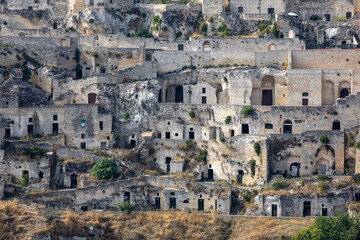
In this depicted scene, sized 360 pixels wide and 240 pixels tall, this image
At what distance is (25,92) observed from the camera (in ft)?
266

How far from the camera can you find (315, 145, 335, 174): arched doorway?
75.9 metres

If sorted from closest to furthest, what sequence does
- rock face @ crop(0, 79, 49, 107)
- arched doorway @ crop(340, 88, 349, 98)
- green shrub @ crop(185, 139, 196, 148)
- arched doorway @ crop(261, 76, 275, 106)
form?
green shrub @ crop(185, 139, 196, 148) < arched doorway @ crop(340, 88, 349, 98) < rock face @ crop(0, 79, 49, 107) < arched doorway @ crop(261, 76, 275, 106)

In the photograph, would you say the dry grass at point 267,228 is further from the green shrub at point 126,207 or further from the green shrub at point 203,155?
the green shrub at point 126,207

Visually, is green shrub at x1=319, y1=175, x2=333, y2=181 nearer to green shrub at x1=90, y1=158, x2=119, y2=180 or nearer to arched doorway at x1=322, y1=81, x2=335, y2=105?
arched doorway at x1=322, y1=81, x2=335, y2=105

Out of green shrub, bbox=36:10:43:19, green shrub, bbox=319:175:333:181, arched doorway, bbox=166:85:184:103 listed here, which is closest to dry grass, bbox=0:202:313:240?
green shrub, bbox=319:175:333:181

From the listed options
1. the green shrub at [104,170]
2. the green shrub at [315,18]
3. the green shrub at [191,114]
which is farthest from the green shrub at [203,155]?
the green shrub at [315,18]

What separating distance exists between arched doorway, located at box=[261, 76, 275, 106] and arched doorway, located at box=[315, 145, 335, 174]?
7707 millimetres

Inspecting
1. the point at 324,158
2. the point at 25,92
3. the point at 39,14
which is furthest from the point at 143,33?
the point at 324,158

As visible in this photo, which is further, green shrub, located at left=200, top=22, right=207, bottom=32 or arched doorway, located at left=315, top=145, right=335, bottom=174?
green shrub, located at left=200, top=22, right=207, bottom=32

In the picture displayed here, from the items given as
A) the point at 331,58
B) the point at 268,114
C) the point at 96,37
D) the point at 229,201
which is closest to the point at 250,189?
the point at 229,201

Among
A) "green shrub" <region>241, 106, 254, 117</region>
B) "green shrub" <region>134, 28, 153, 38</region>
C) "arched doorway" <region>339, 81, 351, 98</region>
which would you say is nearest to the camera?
"green shrub" <region>241, 106, 254, 117</region>

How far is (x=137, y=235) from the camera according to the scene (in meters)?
72.1

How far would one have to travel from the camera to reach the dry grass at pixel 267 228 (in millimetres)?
71188

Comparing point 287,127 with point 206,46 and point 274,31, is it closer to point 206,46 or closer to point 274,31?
point 274,31
